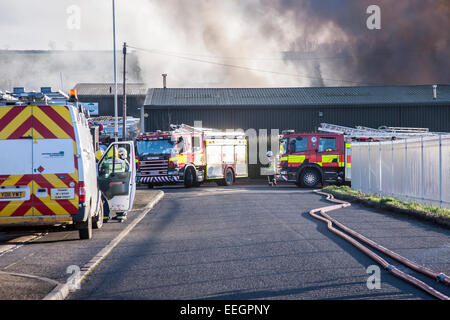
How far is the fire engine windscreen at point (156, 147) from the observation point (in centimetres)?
2919

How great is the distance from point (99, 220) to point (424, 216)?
6391 millimetres

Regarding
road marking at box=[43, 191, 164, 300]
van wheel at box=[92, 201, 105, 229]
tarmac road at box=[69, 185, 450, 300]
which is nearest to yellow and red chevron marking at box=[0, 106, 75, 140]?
road marking at box=[43, 191, 164, 300]

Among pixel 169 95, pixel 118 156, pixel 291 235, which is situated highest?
pixel 169 95

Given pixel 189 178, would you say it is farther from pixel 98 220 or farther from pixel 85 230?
pixel 85 230

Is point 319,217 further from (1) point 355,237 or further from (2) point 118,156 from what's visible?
(2) point 118,156

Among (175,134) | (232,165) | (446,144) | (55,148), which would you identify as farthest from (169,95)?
(55,148)

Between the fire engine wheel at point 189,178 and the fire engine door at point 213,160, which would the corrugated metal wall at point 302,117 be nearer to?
the fire engine door at point 213,160

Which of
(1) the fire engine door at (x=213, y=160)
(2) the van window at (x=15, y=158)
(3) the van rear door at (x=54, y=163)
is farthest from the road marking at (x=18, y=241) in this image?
(1) the fire engine door at (x=213, y=160)

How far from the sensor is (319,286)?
259 inches

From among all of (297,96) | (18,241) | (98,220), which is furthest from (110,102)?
(18,241)

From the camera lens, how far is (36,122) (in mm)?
10617

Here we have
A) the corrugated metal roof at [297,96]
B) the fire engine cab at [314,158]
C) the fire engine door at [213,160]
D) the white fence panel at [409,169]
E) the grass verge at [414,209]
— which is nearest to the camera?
the grass verge at [414,209]

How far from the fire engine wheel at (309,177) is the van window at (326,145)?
1028mm

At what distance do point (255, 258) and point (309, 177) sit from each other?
2131cm
